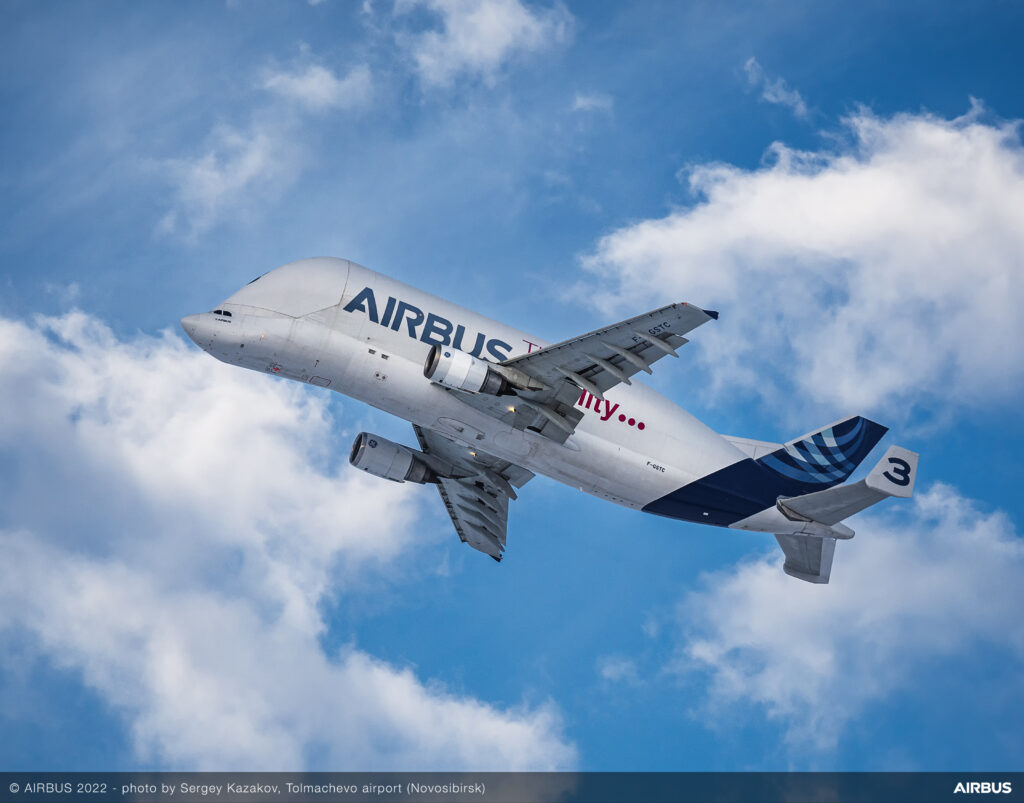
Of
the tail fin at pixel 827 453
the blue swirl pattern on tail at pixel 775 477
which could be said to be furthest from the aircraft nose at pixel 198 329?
the tail fin at pixel 827 453

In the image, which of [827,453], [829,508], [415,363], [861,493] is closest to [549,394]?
[415,363]

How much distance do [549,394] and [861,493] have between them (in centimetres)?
1574

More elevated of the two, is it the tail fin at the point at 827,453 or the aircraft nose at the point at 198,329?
the tail fin at the point at 827,453

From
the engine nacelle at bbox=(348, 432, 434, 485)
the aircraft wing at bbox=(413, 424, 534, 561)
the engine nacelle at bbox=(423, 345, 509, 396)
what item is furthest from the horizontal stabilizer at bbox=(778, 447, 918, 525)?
the engine nacelle at bbox=(348, 432, 434, 485)

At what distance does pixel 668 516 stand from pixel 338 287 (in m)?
19.9

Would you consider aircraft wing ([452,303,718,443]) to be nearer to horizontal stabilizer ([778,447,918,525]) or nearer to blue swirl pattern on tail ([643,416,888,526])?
blue swirl pattern on tail ([643,416,888,526])

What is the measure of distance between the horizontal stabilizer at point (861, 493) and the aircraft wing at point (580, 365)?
465 inches

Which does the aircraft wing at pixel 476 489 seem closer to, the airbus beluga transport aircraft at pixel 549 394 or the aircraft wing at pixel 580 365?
the airbus beluga transport aircraft at pixel 549 394

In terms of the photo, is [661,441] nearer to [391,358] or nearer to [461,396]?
[461,396]

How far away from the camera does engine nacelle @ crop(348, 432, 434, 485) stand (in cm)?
5888

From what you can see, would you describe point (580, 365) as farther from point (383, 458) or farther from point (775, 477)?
point (383, 458)

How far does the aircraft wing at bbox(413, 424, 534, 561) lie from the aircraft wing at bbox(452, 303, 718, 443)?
10.7 meters

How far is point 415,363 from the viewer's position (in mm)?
48281

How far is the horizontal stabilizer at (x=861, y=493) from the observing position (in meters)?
50.4
